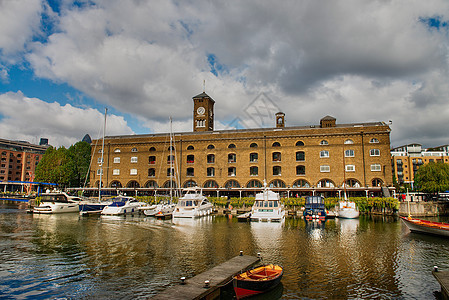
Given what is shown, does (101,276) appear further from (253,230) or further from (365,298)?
(253,230)

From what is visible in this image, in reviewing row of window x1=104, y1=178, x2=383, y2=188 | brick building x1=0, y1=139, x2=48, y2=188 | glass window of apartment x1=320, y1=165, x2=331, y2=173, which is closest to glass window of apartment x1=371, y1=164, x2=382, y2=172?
row of window x1=104, y1=178, x2=383, y2=188

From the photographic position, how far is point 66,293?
11.3 meters

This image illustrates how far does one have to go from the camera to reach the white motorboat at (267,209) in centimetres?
3278

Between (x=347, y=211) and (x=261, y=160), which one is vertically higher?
(x=261, y=160)

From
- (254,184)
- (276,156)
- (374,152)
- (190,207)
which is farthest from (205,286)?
(374,152)

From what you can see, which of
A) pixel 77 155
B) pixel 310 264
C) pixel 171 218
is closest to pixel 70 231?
pixel 171 218

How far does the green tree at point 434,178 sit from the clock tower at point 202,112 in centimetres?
4030

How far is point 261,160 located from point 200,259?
34.9 meters

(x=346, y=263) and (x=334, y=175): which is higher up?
(x=334, y=175)

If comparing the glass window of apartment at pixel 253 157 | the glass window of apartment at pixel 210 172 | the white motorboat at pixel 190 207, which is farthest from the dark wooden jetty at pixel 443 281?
the glass window of apartment at pixel 210 172

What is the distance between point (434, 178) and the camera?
46.8m

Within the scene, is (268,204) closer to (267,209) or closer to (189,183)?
(267,209)

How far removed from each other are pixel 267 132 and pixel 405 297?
40.2 metres

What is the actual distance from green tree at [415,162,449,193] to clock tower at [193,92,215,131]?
132 ft
